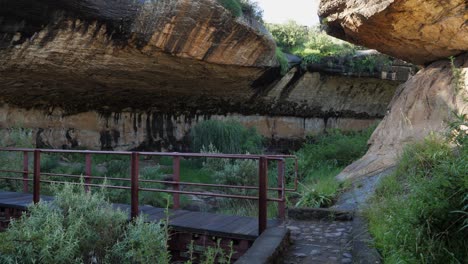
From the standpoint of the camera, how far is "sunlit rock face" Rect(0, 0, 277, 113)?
763 centimetres

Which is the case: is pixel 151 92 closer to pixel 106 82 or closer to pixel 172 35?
pixel 106 82

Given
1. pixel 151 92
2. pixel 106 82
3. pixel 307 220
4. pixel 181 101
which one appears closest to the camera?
pixel 307 220

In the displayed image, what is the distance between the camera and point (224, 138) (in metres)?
13.4

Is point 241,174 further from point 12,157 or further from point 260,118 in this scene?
point 260,118

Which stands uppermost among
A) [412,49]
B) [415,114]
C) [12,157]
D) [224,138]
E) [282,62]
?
[282,62]

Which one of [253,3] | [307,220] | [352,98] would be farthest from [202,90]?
[307,220]

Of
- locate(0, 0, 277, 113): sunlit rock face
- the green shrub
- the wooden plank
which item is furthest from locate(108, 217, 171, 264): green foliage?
the green shrub

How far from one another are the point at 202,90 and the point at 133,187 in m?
8.71

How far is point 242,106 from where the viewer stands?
607 inches

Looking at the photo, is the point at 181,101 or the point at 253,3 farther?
the point at 181,101

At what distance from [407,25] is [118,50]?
601cm

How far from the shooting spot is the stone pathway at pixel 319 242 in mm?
3855

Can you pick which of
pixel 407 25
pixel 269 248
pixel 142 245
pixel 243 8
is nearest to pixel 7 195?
pixel 142 245

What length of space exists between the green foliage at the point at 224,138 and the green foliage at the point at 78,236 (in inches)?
352
